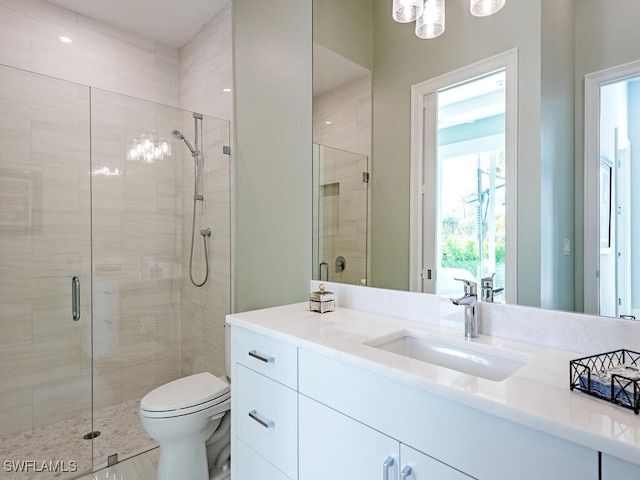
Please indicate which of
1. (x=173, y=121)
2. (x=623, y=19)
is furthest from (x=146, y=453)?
(x=623, y=19)

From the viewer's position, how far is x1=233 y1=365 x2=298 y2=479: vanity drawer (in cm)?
110

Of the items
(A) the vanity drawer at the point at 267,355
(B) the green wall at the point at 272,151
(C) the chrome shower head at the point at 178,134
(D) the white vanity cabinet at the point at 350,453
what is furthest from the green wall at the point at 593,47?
(C) the chrome shower head at the point at 178,134

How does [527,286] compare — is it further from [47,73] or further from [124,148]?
[47,73]

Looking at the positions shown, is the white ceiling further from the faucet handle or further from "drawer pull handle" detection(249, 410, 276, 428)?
"drawer pull handle" detection(249, 410, 276, 428)

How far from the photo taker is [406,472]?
78 cm

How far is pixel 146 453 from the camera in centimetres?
196

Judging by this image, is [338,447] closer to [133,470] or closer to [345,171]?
[345,171]

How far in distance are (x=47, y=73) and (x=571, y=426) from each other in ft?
9.81

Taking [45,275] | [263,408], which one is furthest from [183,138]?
[263,408]

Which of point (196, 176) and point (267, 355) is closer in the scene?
point (267, 355)

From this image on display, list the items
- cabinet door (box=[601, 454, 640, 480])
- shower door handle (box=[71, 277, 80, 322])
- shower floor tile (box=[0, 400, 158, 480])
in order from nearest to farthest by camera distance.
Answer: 1. cabinet door (box=[601, 454, 640, 480])
2. shower floor tile (box=[0, 400, 158, 480])
3. shower door handle (box=[71, 277, 80, 322])

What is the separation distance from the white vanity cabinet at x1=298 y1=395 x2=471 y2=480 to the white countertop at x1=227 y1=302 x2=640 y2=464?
162mm

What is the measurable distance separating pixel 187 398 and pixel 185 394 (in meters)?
0.05

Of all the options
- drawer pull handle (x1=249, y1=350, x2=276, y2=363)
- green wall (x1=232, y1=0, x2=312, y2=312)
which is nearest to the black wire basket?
drawer pull handle (x1=249, y1=350, x2=276, y2=363)
